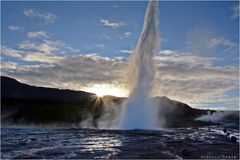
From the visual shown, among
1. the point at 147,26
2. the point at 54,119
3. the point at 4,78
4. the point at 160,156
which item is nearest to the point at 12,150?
the point at 160,156

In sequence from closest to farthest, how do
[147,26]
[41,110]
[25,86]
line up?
[147,26]
[41,110]
[25,86]

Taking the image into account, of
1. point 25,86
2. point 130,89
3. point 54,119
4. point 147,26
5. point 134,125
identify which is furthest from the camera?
point 25,86

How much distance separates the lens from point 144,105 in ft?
141

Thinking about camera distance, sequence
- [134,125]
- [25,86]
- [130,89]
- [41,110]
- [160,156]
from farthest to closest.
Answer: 1. [25,86]
2. [41,110]
3. [130,89]
4. [134,125]
5. [160,156]

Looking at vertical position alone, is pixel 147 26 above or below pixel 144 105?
above

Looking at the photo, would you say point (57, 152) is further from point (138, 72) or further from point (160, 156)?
point (138, 72)

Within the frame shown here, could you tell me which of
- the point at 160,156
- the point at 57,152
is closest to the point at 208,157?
the point at 160,156

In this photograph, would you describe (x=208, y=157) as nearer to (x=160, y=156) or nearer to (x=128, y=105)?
(x=160, y=156)

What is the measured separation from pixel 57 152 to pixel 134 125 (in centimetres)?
2319

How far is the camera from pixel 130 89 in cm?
4453

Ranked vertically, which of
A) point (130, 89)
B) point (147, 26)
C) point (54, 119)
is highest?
point (147, 26)

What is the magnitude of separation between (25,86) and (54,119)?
103898 mm

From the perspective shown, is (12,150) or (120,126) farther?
(120,126)

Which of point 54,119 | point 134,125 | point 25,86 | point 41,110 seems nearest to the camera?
point 134,125
